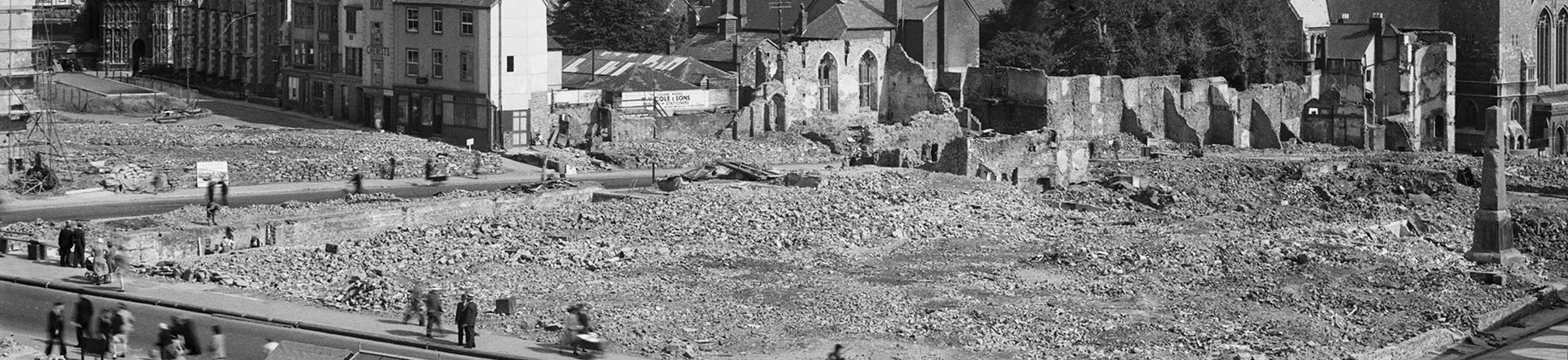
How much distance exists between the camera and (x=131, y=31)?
9625 centimetres

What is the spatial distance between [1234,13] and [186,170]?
43.7 meters

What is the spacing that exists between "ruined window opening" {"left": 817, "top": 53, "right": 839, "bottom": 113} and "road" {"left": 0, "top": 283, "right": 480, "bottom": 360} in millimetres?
37005

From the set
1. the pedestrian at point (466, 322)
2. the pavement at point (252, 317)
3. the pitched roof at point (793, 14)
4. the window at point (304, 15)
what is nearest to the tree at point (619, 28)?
the pitched roof at point (793, 14)

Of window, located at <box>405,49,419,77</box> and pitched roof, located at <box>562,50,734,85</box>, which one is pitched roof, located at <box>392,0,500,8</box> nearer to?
window, located at <box>405,49,419,77</box>

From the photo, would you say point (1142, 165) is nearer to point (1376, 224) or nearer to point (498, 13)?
point (1376, 224)

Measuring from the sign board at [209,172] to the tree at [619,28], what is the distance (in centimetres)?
3524

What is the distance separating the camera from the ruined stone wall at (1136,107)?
78062 mm

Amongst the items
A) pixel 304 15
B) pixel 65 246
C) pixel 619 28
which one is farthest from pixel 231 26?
pixel 65 246

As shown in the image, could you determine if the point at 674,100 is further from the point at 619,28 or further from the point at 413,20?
the point at 619,28

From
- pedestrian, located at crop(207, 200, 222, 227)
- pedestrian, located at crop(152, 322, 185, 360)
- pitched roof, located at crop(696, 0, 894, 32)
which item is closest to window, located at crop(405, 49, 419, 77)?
pedestrian, located at crop(207, 200, 222, 227)

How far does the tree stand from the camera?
9281 centimetres

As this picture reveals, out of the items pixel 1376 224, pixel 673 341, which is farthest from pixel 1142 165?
pixel 673 341

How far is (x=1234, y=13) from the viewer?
85.8m

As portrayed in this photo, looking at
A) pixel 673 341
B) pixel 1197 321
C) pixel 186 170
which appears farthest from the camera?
pixel 186 170
